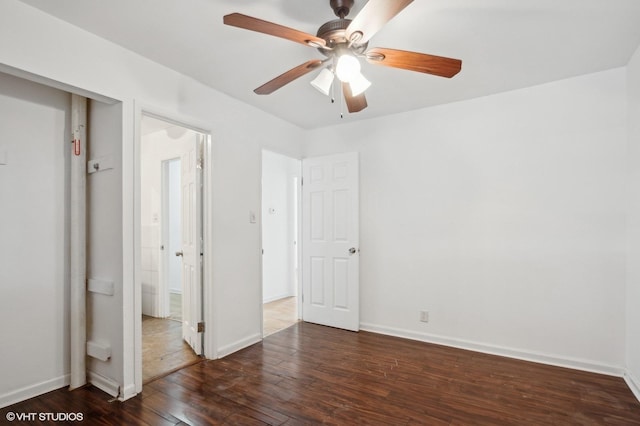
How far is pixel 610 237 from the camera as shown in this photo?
271cm

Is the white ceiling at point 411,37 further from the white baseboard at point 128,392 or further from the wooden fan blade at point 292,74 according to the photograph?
the white baseboard at point 128,392

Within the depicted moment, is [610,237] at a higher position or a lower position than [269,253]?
higher

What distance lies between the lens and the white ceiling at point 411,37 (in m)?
1.90

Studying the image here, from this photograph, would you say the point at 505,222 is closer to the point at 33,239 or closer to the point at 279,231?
the point at 279,231

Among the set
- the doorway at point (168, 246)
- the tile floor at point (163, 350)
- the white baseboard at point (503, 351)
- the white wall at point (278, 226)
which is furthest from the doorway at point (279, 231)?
the white baseboard at point (503, 351)

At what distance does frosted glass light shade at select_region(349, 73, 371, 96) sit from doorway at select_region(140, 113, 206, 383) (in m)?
1.60

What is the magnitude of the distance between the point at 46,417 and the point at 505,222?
387 centimetres

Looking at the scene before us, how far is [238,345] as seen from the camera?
3.24 metres

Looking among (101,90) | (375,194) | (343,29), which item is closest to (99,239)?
(101,90)

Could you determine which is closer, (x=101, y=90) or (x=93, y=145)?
(x=101, y=90)

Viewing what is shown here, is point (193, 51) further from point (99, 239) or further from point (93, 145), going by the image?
point (99, 239)

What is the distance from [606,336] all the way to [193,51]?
3.97 m

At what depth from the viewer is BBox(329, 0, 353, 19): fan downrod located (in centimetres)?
175

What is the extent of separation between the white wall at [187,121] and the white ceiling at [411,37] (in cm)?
11
